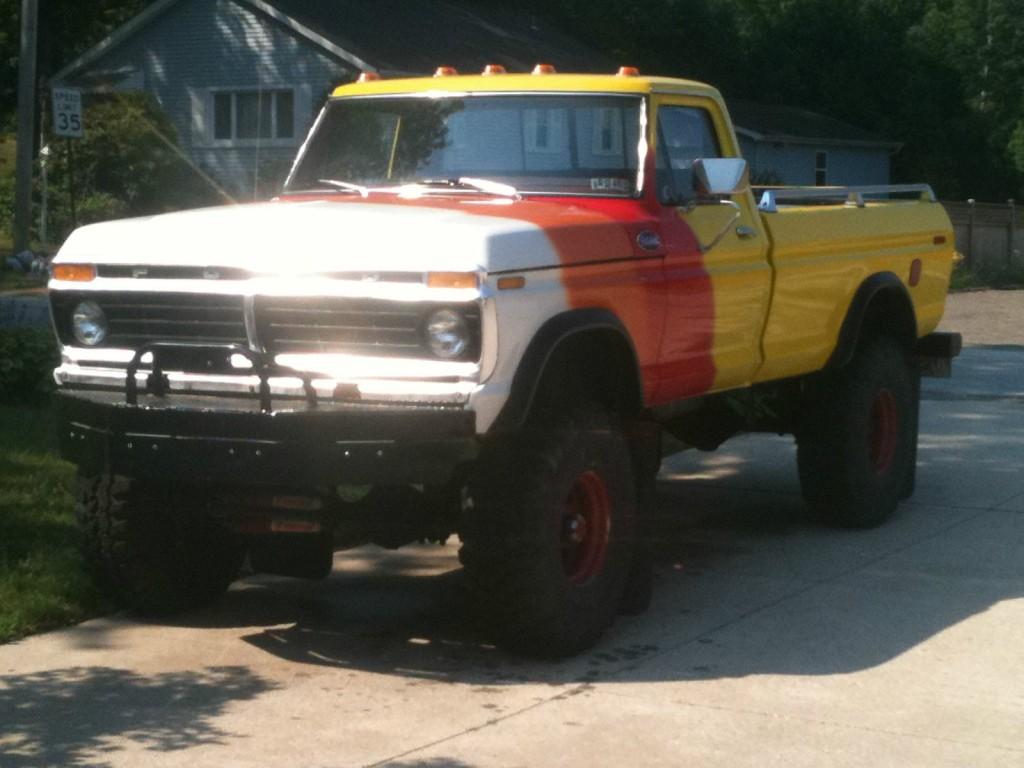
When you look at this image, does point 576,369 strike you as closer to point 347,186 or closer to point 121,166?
point 347,186

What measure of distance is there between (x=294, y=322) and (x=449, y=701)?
1.44 metres

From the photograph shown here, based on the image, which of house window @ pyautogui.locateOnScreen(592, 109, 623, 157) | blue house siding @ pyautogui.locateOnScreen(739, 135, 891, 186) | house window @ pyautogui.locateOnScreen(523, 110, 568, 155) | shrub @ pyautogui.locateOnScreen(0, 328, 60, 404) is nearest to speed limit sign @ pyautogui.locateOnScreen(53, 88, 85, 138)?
shrub @ pyautogui.locateOnScreen(0, 328, 60, 404)

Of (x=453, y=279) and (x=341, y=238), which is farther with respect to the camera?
(x=341, y=238)

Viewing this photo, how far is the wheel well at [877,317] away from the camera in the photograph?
361 inches

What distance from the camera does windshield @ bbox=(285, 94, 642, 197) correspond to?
7797mm

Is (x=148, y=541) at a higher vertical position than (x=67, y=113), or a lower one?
lower

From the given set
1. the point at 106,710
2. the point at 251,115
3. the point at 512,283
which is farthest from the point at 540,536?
the point at 251,115

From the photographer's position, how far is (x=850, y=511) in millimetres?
9445

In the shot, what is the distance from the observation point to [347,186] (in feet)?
26.5

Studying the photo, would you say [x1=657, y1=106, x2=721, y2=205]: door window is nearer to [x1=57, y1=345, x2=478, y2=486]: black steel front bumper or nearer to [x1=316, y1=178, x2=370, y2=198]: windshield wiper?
[x1=316, y1=178, x2=370, y2=198]: windshield wiper

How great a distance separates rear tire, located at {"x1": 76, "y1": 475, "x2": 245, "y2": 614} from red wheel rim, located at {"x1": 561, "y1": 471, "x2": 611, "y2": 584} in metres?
1.36

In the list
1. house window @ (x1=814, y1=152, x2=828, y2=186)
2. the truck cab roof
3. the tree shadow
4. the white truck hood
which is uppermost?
house window @ (x1=814, y1=152, x2=828, y2=186)

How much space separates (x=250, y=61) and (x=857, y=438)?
30379mm

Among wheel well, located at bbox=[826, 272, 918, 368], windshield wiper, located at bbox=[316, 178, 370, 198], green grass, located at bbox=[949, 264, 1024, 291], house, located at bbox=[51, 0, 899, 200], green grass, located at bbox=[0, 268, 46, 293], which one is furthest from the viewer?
house, located at bbox=[51, 0, 899, 200]
